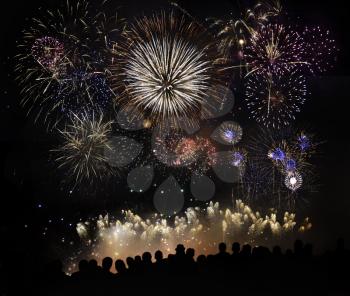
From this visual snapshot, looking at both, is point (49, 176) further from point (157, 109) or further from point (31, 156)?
point (157, 109)

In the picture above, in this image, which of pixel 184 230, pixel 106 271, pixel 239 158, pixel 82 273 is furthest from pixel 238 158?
pixel 82 273

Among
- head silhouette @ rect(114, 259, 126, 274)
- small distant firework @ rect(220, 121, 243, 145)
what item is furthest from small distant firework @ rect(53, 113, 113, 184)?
head silhouette @ rect(114, 259, 126, 274)

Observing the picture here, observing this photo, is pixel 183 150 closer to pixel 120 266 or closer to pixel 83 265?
pixel 120 266

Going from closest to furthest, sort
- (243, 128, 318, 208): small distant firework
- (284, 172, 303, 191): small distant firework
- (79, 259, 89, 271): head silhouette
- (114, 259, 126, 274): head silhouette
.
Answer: (79, 259, 89, 271): head silhouette → (114, 259, 126, 274): head silhouette → (284, 172, 303, 191): small distant firework → (243, 128, 318, 208): small distant firework

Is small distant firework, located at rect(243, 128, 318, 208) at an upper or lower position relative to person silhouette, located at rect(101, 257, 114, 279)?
upper

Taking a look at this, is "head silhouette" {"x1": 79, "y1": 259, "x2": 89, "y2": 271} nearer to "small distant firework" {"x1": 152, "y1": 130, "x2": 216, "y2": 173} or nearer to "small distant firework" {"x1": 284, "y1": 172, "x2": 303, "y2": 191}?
"small distant firework" {"x1": 284, "y1": 172, "x2": 303, "y2": 191}

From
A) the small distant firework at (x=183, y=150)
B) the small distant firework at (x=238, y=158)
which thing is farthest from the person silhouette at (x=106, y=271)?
the small distant firework at (x=238, y=158)
